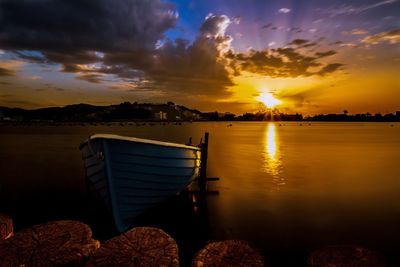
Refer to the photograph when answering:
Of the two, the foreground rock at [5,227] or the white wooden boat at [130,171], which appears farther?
the white wooden boat at [130,171]

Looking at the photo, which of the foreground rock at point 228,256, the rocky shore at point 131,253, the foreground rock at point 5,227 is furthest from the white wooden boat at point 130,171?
the foreground rock at point 228,256

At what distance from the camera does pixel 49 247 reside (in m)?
4.47

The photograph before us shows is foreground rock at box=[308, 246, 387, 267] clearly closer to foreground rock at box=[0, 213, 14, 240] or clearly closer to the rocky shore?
the rocky shore

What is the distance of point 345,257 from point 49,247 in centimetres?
522

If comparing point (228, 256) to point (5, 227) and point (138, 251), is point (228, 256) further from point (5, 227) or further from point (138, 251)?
point (5, 227)

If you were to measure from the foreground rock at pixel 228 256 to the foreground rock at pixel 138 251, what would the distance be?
466 mm

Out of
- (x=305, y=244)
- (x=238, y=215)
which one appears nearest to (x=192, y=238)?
(x=238, y=215)

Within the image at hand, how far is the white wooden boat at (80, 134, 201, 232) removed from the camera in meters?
7.98

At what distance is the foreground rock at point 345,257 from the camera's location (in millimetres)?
4070

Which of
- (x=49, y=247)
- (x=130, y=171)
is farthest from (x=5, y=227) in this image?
(x=130, y=171)

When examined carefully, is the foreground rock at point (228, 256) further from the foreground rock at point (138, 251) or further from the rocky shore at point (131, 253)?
the foreground rock at point (138, 251)

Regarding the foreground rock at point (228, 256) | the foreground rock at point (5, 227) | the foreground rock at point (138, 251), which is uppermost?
the foreground rock at point (138, 251)

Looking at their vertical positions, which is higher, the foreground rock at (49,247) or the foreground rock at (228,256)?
the foreground rock at (49,247)

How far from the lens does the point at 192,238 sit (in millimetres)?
9844
